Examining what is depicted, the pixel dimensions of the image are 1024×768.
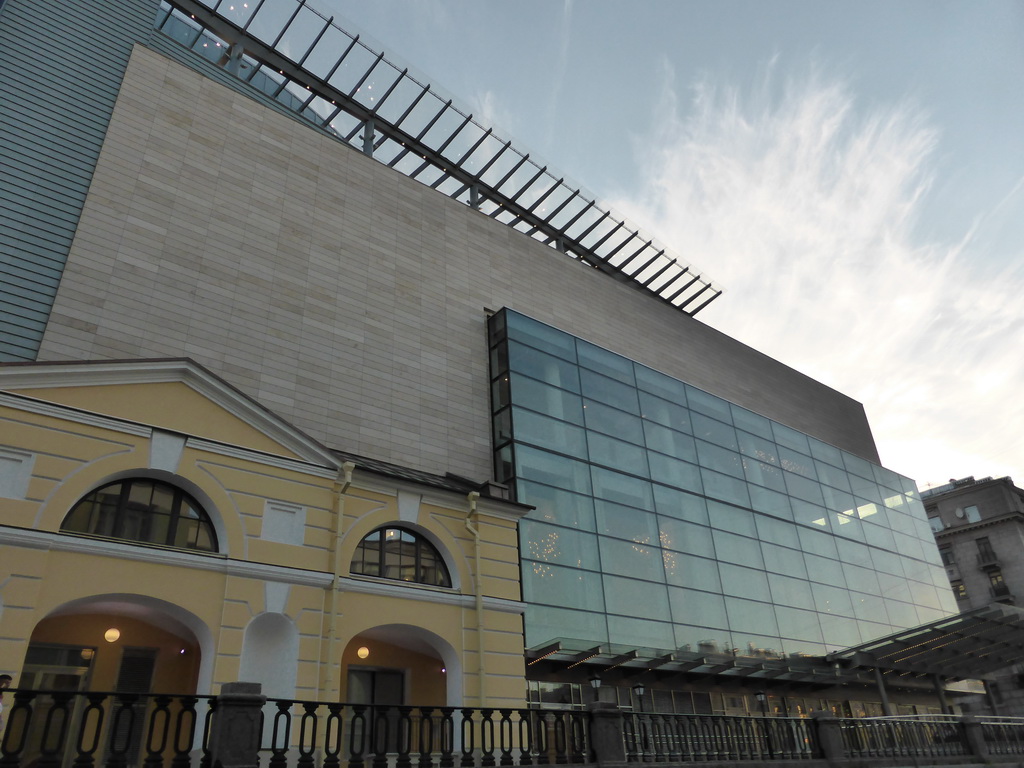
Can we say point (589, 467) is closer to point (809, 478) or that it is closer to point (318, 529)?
point (318, 529)

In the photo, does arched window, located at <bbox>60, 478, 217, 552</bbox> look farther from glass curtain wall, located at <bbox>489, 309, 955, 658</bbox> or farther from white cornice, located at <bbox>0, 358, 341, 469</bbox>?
glass curtain wall, located at <bbox>489, 309, 955, 658</bbox>

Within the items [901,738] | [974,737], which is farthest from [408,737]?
[974,737]

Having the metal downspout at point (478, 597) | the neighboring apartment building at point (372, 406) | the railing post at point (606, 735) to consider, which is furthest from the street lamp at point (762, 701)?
the railing post at point (606, 735)

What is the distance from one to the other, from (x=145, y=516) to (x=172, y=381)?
280cm

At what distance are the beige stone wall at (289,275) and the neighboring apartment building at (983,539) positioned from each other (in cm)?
5167

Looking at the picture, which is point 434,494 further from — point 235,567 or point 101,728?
point 101,728

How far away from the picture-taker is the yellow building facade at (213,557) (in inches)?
515

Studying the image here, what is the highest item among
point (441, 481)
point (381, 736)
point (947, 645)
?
point (441, 481)

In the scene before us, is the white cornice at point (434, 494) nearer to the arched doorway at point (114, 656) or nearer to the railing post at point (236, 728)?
the arched doorway at point (114, 656)

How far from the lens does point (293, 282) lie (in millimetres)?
23062

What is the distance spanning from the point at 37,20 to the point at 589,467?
75.0 ft

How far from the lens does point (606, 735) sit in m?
→ 13.0

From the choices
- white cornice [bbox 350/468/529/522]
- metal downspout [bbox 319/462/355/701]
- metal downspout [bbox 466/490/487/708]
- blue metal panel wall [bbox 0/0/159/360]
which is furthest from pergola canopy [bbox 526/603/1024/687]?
blue metal panel wall [bbox 0/0/159/360]

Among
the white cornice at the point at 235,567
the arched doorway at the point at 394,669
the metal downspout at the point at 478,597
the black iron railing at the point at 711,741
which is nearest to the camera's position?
the white cornice at the point at 235,567
